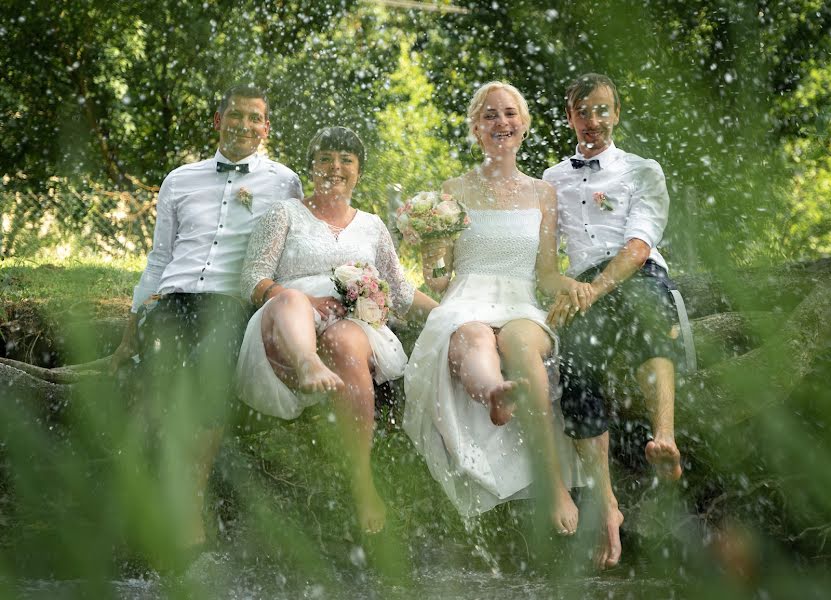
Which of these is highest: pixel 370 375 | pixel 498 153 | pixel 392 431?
pixel 498 153

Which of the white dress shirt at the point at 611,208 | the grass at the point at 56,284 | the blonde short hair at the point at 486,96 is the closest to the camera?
the white dress shirt at the point at 611,208

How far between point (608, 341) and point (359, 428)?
1.20m

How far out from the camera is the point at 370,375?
4020 millimetres

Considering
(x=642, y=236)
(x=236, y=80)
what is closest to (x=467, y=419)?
(x=642, y=236)

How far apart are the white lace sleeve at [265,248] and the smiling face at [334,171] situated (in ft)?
0.76

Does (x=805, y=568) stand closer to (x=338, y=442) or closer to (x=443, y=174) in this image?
(x=338, y=442)

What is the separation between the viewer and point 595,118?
4.51 m

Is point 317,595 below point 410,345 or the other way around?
below

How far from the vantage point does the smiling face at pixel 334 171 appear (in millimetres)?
4461

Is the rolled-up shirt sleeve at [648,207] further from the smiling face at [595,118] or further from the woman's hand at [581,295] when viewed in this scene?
the woman's hand at [581,295]

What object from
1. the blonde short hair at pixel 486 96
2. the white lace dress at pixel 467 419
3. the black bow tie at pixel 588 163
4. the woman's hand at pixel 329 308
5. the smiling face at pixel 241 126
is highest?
the blonde short hair at pixel 486 96

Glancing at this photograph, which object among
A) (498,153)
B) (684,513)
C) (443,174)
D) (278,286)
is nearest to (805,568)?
(684,513)

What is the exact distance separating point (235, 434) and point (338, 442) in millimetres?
760

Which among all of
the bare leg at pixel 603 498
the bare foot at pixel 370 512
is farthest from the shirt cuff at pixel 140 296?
the bare leg at pixel 603 498
